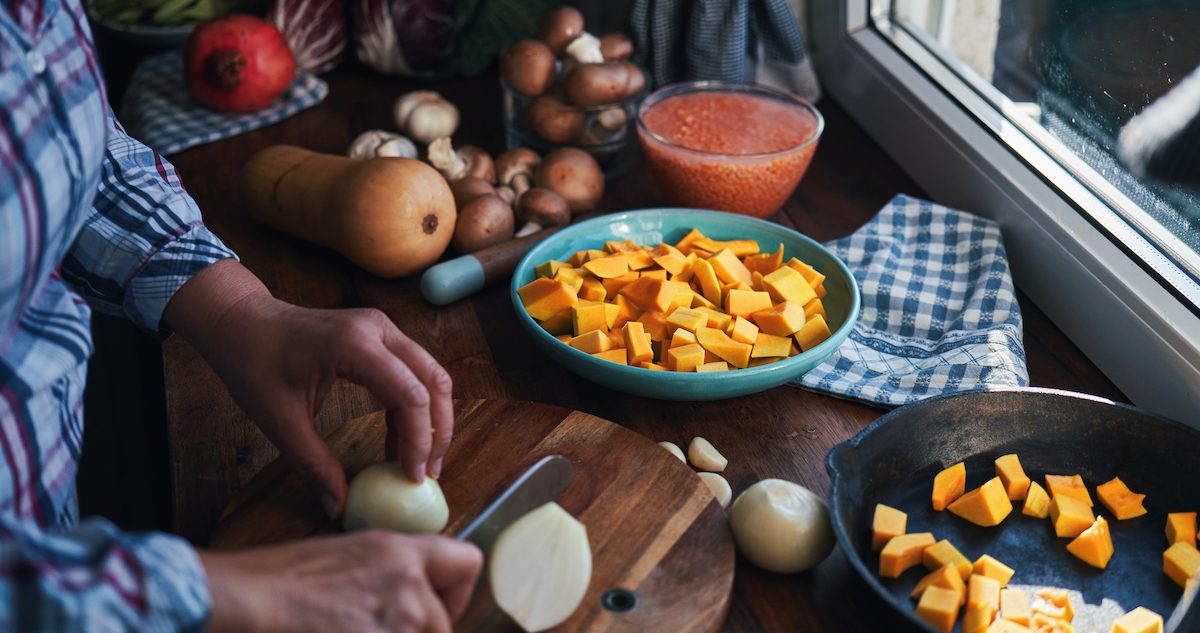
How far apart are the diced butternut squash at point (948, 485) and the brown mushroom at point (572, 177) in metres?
0.70

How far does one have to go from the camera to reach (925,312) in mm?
1305

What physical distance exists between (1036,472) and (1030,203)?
45 cm

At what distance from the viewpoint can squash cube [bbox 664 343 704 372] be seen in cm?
110

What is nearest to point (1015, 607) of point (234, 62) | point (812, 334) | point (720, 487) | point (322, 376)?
point (720, 487)

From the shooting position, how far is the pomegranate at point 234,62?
1.75 meters

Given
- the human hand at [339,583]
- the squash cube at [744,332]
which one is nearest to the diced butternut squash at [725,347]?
the squash cube at [744,332]

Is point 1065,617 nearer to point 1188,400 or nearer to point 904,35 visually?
point 1188,400

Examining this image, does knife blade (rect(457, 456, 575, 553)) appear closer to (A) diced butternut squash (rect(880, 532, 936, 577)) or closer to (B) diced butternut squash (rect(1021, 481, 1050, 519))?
(A) diced butternut squash (rect(880, 532, 936, 577))

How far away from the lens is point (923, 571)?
905mm

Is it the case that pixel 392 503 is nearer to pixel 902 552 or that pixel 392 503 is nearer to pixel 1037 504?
pixel 902 552

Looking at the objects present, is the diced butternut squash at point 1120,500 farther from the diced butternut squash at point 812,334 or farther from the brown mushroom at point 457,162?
the brown mushroom at point 457,162

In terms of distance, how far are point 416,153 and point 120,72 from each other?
94 cm

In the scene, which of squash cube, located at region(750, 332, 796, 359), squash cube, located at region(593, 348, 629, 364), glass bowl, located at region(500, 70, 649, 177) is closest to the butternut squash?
glass bowl, located at region(500, 70, 649, 177)

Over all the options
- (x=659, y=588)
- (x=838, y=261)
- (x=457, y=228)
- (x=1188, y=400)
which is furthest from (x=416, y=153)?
(x=1188, y=400)
